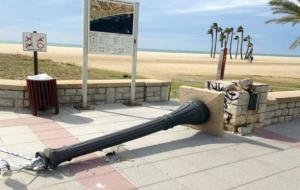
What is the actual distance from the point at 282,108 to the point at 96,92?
13.8 ft

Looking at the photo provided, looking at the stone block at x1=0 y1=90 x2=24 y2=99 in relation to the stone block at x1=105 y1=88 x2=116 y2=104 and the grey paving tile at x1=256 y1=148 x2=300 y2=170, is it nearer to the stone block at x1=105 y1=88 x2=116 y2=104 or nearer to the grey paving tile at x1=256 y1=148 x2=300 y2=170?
the stone block at x1=105 y1=88 x2=116 y2=104

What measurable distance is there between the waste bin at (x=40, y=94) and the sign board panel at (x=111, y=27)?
139 cm

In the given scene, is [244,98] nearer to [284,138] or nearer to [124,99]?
[284,138]

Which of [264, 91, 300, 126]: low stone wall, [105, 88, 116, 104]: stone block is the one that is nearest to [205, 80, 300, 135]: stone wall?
[264, 91, 300, 126]: low stone wall

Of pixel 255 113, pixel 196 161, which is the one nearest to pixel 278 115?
pixel 255 113

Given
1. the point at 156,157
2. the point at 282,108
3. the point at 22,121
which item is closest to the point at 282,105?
the point at 282,108

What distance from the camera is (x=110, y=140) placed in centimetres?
495

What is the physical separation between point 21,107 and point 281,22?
15337 mm

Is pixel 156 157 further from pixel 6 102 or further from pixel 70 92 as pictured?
pixel 6 102

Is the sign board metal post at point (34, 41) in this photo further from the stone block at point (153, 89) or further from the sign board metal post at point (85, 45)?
the stone block at point (153, 89)

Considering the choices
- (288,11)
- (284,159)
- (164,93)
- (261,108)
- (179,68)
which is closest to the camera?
(284,159)

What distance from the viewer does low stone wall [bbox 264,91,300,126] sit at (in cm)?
743

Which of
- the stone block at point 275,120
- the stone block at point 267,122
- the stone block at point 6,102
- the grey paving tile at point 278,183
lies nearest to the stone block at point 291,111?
the stone block at point 275,120

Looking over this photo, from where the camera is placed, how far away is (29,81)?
6957 mm
